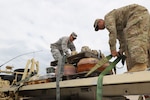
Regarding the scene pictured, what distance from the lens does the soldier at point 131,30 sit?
3186 millimetres

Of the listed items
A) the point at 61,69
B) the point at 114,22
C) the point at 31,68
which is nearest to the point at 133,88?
the point at 114,22

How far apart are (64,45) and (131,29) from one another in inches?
129

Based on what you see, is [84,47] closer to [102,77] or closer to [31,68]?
[102,77]

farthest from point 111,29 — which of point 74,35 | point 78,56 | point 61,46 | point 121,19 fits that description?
point 61,46

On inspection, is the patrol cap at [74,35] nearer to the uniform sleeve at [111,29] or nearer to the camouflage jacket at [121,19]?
the camouflage jacket at [121,19]

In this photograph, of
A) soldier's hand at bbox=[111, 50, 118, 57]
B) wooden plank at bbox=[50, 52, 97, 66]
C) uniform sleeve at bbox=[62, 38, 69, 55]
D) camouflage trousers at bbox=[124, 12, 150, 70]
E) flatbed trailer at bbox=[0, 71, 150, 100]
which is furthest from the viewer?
uniform sleeve at bbox=[62, 38, 69, 55]

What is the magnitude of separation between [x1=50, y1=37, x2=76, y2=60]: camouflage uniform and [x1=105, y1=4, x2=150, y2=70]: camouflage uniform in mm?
2641

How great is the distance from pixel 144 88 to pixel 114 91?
1.51 feet

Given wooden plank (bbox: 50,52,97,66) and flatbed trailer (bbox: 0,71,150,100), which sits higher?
wooden plank (bbox: 50,52,97,66)

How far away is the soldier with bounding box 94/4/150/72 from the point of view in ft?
10.5

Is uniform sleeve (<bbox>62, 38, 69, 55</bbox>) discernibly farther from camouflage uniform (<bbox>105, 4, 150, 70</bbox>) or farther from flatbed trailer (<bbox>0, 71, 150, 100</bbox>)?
camouflage uniform (<bbox>105, 4, 150, 70</bbox>)

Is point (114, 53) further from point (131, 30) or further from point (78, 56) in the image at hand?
point (78, 56)

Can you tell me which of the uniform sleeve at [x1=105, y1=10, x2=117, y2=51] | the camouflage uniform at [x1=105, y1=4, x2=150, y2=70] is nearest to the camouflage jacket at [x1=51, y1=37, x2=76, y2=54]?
the camouflage uniform at [x1=105, y1=4, x2=150, y2=70]

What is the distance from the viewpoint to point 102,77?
3.02 m
